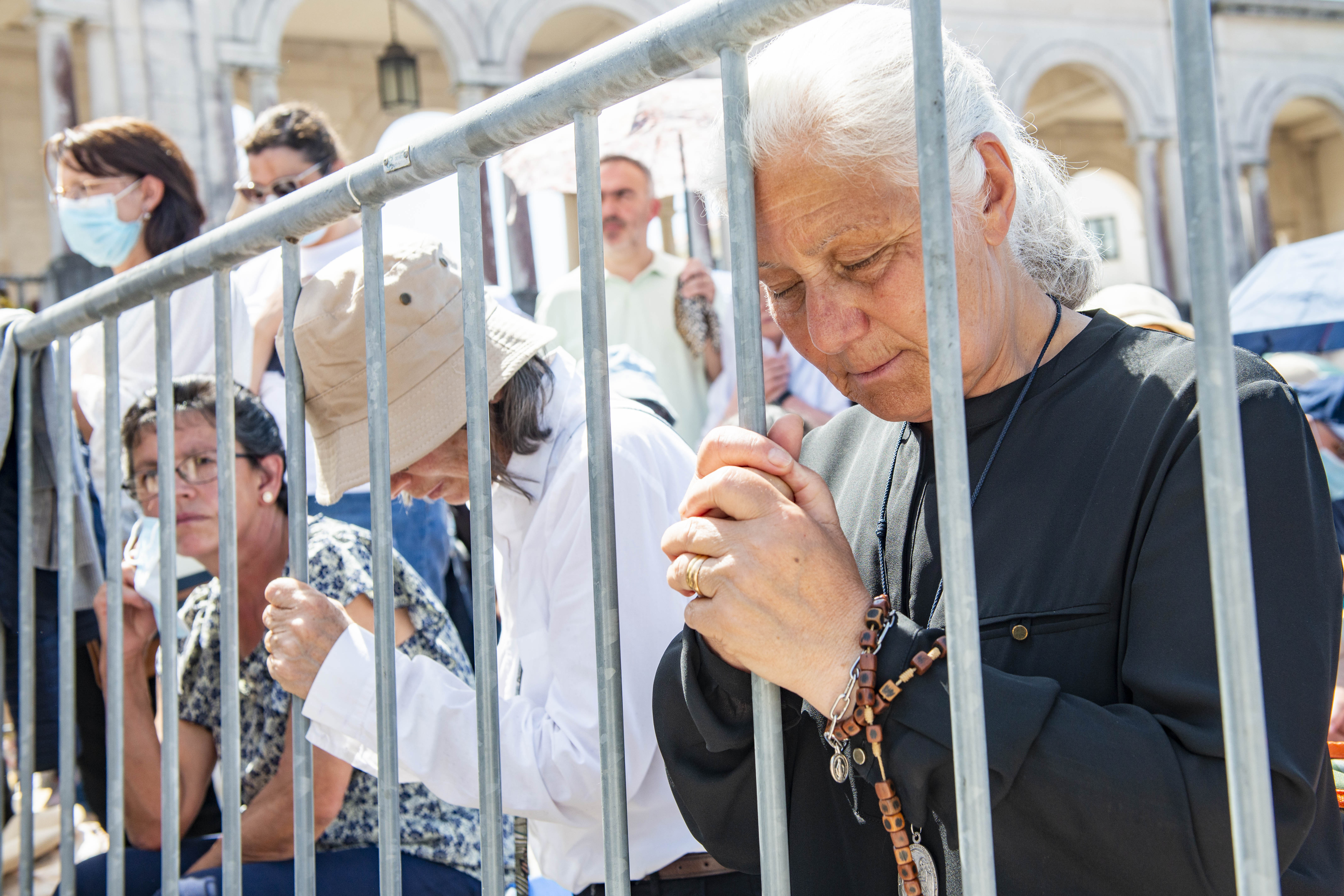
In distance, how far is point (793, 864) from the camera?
141 cm

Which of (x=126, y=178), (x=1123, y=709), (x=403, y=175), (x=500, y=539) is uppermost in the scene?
(x=126, y=178)

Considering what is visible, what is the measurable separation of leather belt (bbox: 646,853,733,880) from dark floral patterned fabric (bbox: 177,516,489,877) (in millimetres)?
494

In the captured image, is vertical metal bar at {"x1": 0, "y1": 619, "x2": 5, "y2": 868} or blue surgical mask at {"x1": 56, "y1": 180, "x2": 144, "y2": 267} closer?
vertical metal bar at {"x1": 0, "y1": 619, "x2": 5, "y2": 868}

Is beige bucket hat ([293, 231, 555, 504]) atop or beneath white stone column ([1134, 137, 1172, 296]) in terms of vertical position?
beneath

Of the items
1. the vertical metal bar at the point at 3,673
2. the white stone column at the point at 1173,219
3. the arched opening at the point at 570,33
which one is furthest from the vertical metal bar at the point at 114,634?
the white stone column at the point at 1173,219

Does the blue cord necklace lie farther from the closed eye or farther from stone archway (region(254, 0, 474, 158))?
stone archway (region(254, 0, 474, 158))

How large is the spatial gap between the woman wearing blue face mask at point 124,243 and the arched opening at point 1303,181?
21.9 metres

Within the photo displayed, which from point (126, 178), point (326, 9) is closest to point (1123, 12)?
point (326, 9)

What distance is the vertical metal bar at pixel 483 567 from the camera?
134 cm

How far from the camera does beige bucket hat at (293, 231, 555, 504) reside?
1907mm

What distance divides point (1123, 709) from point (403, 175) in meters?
1.05

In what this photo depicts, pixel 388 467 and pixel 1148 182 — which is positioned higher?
pixel 1148 182

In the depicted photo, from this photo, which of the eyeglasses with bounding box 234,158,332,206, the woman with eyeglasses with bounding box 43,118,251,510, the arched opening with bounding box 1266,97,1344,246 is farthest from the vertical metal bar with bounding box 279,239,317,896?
the arched opening with bounding box 1266,97,1344,246

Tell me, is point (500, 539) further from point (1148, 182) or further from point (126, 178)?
point (1148, 182)
